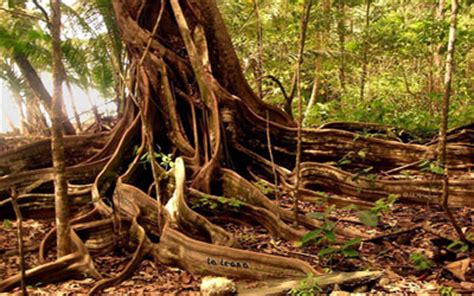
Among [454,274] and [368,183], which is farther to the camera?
[368,183]

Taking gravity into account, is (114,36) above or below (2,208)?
above

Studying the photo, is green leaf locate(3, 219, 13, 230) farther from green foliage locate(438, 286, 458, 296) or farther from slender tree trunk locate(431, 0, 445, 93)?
slender tree trunk locate(431, 0, 445, 93)

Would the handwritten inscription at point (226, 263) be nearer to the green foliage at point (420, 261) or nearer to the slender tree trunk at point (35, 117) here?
the green foliage at point (420, 261)

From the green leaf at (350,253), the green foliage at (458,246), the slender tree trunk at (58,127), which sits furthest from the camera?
the slender tree trunk at (58,127)

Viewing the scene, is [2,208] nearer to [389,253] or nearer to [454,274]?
[389,253]

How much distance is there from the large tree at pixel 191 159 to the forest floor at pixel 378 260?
169 millimetres

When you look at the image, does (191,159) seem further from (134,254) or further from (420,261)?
(420,261)

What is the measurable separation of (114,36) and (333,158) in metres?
5.49

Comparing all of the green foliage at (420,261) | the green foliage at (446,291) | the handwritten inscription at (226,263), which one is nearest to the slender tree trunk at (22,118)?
the handwritten inscription at (226,263)

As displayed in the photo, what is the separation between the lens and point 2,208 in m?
5.59

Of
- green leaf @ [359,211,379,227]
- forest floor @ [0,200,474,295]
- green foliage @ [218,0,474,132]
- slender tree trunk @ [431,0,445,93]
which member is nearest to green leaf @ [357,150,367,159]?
forest floor @ [0,200,474,295]

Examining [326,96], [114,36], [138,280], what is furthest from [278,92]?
[138,280]

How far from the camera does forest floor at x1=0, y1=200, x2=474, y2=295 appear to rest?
129 inches

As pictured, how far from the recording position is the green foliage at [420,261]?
11.4 ft
